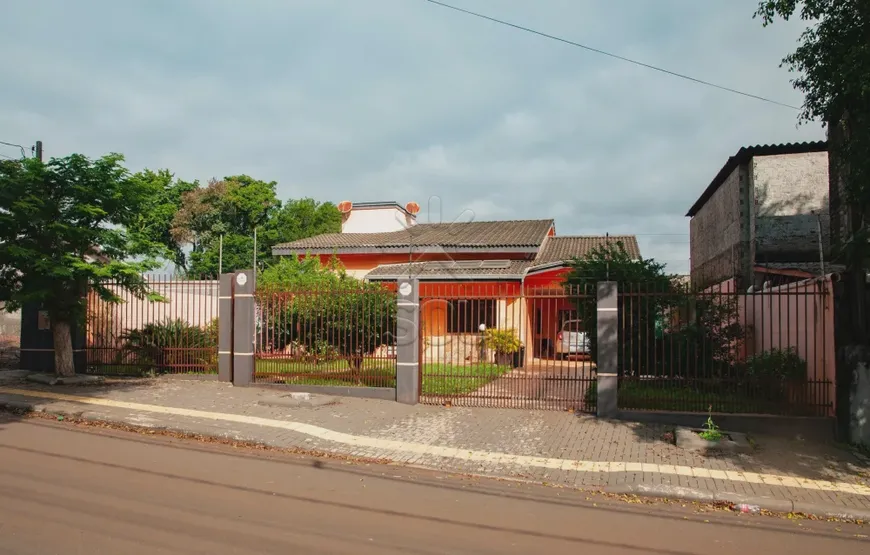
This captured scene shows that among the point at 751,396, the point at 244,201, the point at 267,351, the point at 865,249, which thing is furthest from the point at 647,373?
the point at 244,201

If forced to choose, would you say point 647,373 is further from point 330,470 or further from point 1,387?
point 1,387

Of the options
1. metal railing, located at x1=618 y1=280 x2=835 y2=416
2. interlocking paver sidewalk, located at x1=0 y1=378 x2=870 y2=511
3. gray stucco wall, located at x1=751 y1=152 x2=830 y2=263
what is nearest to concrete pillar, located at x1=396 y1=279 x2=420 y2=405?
interlocking paver sidewalk, located at x1=0 y1=378 x2=870 y2=511

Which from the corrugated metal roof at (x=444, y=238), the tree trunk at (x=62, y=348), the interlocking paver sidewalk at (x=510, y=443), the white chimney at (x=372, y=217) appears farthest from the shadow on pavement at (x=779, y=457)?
the white chimney at (x=372, y=217)

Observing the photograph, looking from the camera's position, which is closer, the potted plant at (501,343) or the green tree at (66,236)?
the green tree at (66,236)

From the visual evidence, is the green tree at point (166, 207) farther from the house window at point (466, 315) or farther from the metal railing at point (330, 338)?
the metal railing at point (330, 338)

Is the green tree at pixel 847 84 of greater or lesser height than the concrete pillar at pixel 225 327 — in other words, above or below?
above

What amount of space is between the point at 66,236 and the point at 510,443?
9206mm

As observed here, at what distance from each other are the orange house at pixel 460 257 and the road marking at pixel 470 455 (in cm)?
714

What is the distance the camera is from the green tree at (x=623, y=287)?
461 inches

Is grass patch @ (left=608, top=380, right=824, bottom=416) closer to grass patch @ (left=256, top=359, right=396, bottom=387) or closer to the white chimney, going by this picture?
grass patch @ (left=256, top=359, right=396, bottom=387)

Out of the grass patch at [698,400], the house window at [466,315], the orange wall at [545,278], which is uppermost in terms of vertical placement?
the orange wall at [545,278]

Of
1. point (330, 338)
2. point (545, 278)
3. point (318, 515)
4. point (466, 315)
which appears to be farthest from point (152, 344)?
point (545, 278)

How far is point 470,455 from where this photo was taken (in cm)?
870

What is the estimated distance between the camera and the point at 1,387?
12477 mm
